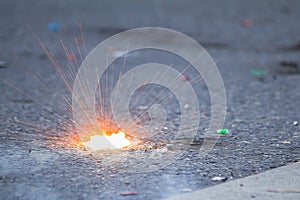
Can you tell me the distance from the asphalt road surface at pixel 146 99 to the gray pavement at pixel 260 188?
0.09 m

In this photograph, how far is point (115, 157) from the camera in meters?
3.27

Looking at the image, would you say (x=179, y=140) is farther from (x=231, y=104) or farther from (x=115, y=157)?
(x=231, y=104)

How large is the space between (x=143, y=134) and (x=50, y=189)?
119cm

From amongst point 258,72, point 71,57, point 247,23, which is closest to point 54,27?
point 71,57

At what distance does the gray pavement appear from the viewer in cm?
273

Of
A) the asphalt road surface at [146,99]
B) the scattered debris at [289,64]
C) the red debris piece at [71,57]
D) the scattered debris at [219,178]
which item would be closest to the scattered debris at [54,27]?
the asphalt road surface at [146,99]

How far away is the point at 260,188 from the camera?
284cm

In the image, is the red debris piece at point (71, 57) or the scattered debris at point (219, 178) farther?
the red debris piece at point (71, 57)

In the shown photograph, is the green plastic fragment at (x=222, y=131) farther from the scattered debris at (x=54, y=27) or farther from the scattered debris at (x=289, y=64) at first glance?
the scattered debris at (x=54, y=27)

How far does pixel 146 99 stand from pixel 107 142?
142cm

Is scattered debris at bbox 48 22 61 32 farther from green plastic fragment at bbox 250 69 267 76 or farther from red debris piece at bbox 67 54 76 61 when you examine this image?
green plastic fragment at bbox 250 69 267 76

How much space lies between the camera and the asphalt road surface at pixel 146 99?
2.93m

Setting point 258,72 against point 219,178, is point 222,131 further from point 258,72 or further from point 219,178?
point 258,72

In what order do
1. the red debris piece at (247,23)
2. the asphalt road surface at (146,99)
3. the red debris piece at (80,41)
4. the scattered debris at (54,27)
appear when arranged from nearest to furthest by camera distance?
the asphalt road surface at (146,99) → the red debris piece at (80,41) → the scattered debris at (54,27) → the red debris piece at (247,23)
